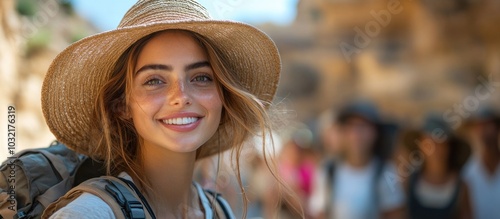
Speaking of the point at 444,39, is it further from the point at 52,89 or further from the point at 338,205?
the point at 52,89

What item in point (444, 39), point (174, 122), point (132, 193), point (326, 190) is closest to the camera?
point (132, 193)

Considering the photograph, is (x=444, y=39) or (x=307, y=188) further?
(x=444, y=39)

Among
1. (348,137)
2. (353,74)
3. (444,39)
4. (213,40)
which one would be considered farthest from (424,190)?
(353,74)

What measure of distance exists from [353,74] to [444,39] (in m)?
2.36

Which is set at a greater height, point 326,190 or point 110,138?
point 110,138

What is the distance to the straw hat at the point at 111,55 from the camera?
5.23 ft

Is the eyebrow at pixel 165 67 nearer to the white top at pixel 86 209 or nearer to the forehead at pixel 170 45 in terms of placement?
the forehead at pixel 170 45

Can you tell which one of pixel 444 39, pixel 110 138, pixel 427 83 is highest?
pixel 110 138

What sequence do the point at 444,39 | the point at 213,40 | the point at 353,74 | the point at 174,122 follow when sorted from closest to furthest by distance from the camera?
the point at 174,122 < the point at 213,40 < the point at 444,39 < the point at 353,74

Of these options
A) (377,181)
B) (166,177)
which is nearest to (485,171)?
(377,181)

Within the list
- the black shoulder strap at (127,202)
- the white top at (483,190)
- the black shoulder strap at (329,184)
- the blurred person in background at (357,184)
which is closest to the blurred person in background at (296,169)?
the blurred person in background at (357,184)

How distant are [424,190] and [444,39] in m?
6.50

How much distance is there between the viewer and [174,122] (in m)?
1.60

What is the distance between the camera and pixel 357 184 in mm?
4906
